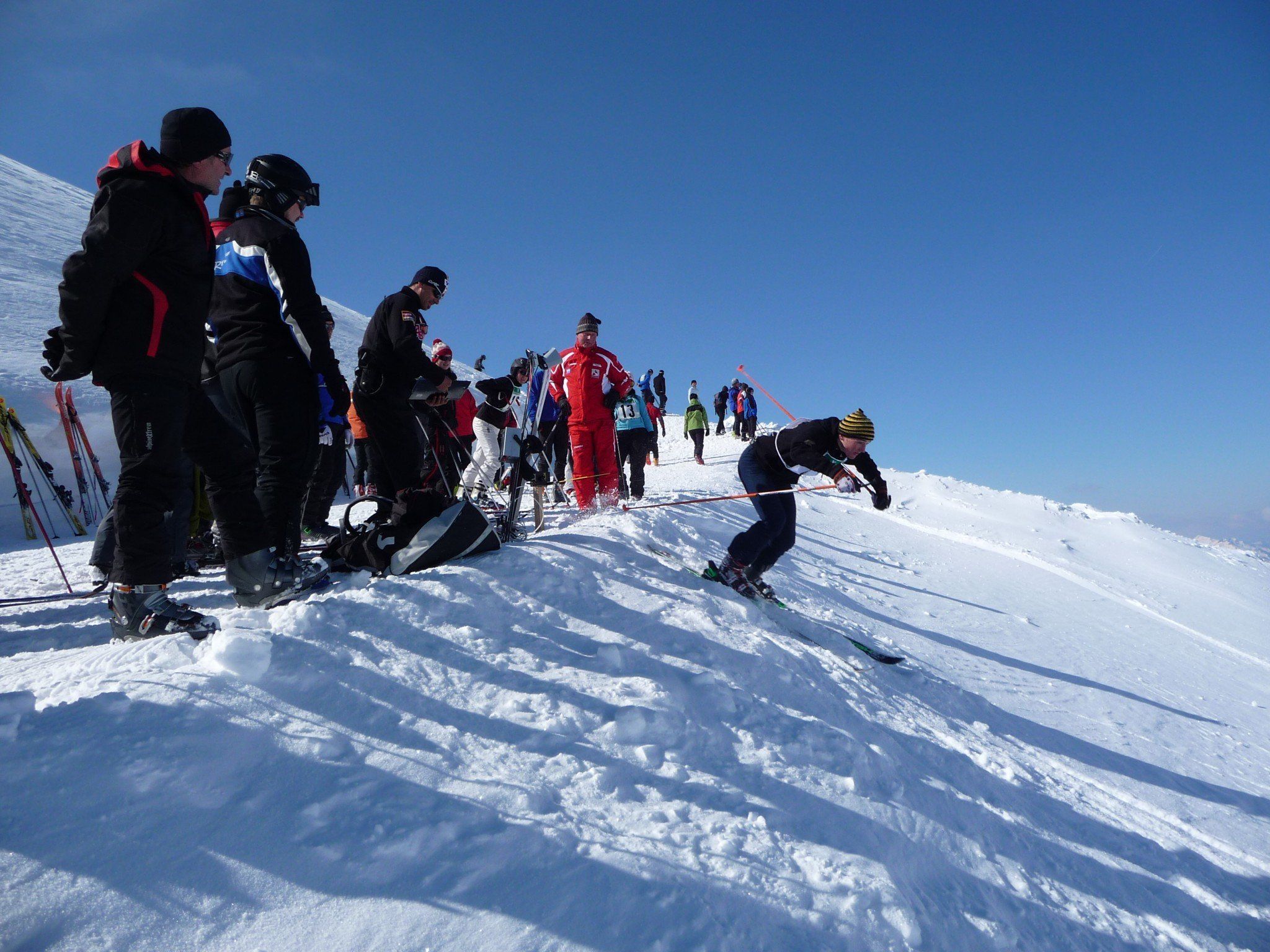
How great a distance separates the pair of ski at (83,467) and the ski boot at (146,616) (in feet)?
20.4

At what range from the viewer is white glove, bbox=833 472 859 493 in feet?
15.6

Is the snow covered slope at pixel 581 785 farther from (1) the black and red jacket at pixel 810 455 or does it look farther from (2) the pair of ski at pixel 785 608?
(1) the black and red jacket at pixel 810 455

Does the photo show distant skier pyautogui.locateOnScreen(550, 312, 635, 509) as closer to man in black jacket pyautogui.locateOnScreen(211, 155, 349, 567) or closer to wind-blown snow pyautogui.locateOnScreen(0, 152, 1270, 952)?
wind-blown snow pyautogui.locateOnScreen(0, 152, 1270, 952)

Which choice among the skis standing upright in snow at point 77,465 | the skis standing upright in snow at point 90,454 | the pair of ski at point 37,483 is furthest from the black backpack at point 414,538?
the skis standing upright in snow at point 77,465

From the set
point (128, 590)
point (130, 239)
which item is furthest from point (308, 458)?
point (130, 239)

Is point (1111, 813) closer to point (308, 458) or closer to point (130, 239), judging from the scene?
point (308, 458)

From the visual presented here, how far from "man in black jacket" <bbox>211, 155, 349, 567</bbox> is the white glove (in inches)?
137

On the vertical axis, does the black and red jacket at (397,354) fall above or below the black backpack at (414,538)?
above

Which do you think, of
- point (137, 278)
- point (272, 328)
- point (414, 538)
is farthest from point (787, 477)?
point (137, 278)

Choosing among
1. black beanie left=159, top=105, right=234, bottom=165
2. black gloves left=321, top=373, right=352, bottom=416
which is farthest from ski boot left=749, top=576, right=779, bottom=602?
black beanie left=159, top=105, right=234, bottom=165

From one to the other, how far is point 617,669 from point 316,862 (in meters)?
1.44

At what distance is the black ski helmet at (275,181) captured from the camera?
304cm

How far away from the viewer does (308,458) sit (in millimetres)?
3268

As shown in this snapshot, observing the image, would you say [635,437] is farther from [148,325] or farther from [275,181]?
[148,325]
